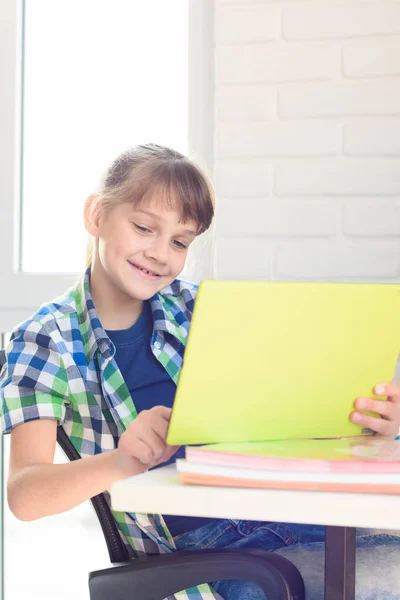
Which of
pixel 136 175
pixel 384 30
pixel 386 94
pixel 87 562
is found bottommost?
pixel 87 562

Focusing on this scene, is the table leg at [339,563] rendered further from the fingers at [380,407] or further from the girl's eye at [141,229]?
the girl's eye at [141,229]

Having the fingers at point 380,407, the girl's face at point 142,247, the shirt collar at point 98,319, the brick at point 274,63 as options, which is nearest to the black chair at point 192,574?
the fingers at point 380,407

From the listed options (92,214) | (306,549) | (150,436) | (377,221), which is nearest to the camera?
(150,436)

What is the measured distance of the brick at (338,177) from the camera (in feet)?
6.29

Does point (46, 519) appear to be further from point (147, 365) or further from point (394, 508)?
point (394, 508)

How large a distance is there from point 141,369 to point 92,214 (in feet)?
0.93

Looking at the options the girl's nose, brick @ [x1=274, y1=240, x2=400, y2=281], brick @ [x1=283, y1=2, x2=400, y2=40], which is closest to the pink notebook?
the girl's nose

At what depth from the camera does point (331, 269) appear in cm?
191

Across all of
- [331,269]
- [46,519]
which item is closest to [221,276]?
[331,269]

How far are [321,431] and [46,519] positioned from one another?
156 centimetres

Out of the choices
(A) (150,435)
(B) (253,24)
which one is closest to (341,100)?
(B) (253,24)

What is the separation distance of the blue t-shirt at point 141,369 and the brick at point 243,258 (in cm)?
64

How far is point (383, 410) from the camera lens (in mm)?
847

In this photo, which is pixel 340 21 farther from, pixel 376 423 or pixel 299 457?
pixel 299 457
